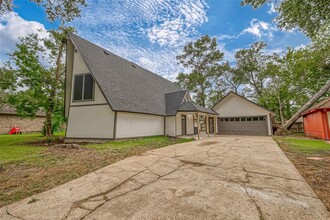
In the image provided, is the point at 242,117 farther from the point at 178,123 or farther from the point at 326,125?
the point at 178,123

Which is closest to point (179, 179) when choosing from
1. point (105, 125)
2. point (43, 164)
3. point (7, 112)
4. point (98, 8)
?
point (43, 164)

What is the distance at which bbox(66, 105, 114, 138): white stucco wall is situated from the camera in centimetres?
969

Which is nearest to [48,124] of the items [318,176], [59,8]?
[59,8]

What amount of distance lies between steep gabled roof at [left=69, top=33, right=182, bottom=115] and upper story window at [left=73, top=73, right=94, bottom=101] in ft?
3.05

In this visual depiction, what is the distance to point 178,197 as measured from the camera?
8.72 ft

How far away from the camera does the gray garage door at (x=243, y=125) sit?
658 inches

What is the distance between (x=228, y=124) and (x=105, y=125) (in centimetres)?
1425

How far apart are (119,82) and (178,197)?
10.2 m

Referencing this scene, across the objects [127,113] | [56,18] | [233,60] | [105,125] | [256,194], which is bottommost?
[256,194]

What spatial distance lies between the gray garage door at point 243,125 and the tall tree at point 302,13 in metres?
11.6

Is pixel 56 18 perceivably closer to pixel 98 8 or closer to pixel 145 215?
pixel 98 8

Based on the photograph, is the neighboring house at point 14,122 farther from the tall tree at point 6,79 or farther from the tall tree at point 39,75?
the tall tree at point 39,75

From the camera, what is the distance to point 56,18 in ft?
20.5

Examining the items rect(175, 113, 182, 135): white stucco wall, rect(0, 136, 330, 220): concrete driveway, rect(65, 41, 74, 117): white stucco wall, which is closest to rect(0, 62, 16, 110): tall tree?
rect(65, 41, 74, 117): white stucco wall
